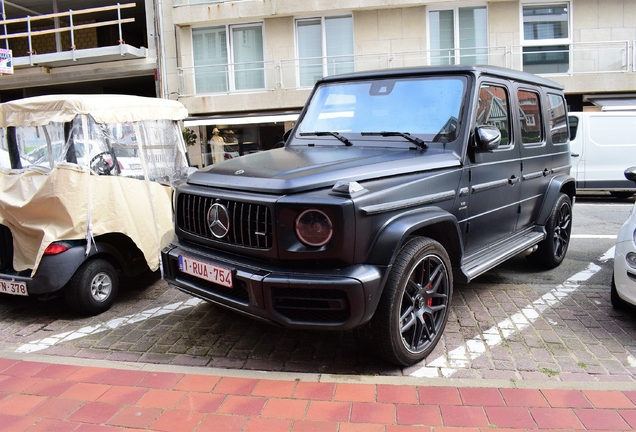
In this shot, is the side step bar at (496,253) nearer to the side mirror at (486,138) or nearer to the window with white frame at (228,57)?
the side mirror at (486,138)

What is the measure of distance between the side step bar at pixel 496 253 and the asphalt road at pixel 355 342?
0.47 meters

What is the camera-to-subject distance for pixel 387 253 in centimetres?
327

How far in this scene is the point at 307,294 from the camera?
3201mm

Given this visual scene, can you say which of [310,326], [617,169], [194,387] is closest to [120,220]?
[194,387]

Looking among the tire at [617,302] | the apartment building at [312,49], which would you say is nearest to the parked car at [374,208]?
the tire at [617,302]

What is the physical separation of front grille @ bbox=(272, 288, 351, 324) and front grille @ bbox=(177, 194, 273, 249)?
327mm

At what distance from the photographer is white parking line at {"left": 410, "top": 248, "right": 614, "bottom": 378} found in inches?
141

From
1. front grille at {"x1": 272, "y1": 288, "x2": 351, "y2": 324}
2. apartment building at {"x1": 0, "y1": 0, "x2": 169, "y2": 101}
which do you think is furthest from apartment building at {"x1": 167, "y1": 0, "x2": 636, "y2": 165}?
front grille at {"x1": 272, "y1": 288, "x2": 351, "y2": 324}

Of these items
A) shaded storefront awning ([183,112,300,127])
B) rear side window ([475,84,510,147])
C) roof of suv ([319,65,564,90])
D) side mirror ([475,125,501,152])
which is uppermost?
shaded storefront awning ([183,112,300,127])

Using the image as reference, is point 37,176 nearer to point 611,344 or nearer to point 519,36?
point 611,344

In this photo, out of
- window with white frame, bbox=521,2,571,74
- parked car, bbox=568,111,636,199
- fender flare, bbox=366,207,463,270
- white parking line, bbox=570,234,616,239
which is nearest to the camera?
fender flare, bbox=366,207,463,270

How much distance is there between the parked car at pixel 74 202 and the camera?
454cm

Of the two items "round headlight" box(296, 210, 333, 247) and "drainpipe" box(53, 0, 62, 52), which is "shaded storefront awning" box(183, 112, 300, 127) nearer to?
"drainpipe" box(53, 0, 62, 52)

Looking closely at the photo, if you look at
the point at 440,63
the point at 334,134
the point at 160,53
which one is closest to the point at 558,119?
the point at 334,134
